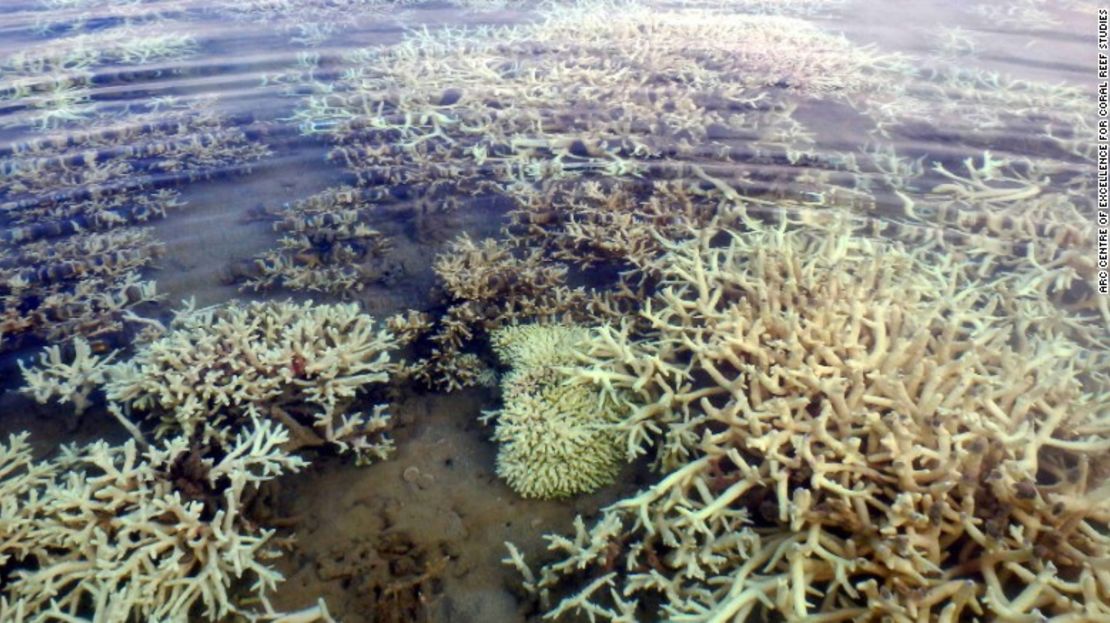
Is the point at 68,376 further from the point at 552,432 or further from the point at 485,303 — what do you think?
the point at 552,432

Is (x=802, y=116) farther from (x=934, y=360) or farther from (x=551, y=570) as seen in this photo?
(x=551, y=570)

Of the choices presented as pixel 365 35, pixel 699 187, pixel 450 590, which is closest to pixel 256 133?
pixel 365 35

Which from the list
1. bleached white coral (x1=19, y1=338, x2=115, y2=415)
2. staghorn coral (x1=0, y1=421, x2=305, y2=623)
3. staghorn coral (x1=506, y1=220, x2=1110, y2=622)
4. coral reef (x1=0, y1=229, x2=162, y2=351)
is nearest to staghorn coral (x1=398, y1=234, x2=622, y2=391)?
staghorn coral (x1=506, y1=220, x2=1110, y2=622)

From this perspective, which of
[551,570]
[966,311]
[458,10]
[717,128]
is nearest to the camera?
[551,570]

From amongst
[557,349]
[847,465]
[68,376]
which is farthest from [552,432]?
[68,376]

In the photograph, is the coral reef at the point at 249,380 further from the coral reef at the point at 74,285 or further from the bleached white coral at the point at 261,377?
the coral reef at the point at 74,285

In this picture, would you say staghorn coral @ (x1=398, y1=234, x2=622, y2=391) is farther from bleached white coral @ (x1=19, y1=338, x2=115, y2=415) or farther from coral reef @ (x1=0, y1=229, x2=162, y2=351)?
coral reef @ (x1=0, y1=229, x2=162, y2=351)
